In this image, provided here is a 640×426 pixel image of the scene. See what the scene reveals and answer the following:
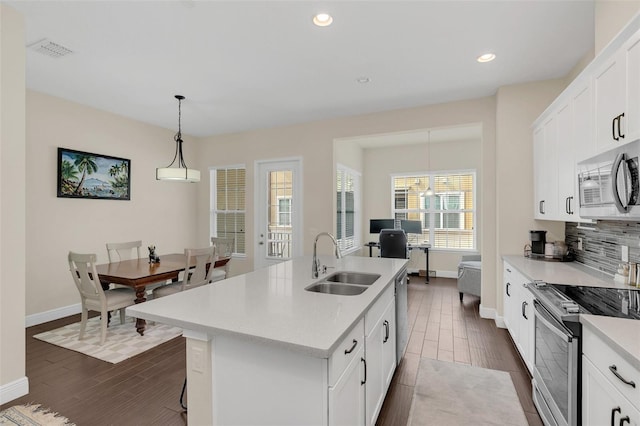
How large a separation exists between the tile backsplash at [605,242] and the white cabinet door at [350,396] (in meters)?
2.21

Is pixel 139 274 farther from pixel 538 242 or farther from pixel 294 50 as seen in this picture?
pixel 538 242

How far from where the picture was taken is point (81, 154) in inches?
167

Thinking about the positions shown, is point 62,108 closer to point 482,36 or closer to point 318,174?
point 318,174

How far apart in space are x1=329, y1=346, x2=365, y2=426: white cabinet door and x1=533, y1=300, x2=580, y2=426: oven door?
1.09 metres

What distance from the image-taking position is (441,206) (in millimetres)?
6918

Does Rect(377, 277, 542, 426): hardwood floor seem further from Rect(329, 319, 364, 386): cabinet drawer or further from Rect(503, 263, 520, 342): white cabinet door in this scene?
Rect(329, 319, 364, 386): cabinet drawer

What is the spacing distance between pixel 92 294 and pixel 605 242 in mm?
4957

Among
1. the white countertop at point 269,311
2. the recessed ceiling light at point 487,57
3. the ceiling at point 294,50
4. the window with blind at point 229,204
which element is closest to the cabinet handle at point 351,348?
the white countertop at point 269,311

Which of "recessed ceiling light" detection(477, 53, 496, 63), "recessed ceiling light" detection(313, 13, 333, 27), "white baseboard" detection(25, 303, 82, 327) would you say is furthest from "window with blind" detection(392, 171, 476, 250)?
"white baseboard" detection(25, 303, 82, 327)

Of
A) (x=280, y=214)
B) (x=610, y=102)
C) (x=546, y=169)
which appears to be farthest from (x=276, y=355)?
(x=280, y=214)

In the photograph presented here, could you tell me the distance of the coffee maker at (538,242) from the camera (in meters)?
3.37

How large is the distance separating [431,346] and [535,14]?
10.3 feet

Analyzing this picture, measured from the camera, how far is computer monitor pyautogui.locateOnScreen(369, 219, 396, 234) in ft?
22.1

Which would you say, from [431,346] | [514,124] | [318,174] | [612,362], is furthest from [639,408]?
[318,174]
